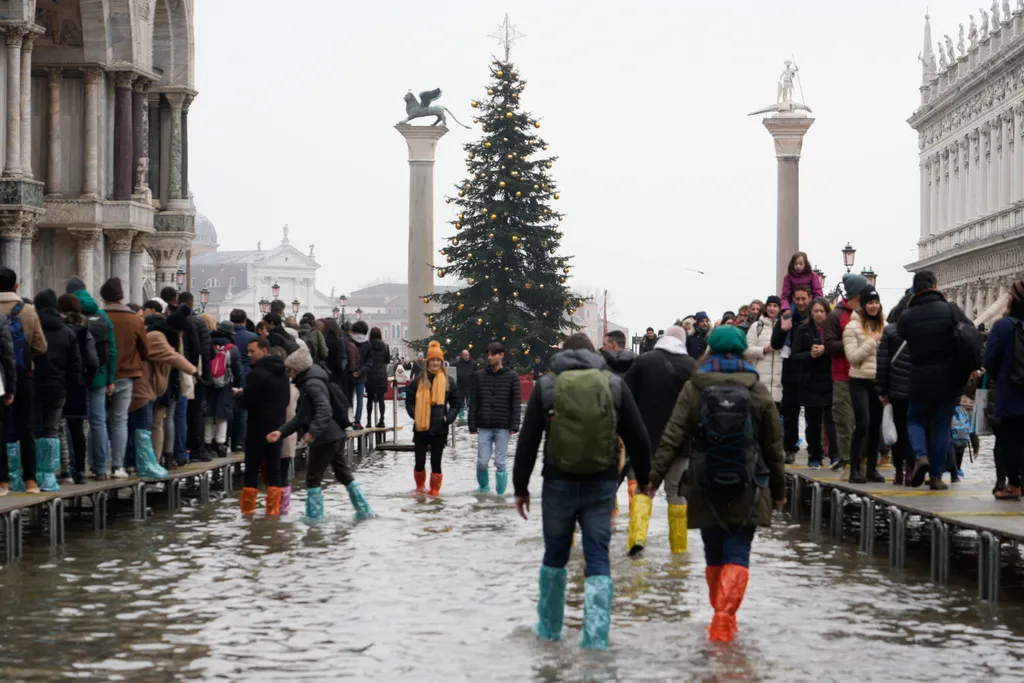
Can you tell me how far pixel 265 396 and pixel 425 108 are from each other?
41.9 metres

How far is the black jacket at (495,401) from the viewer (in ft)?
66.3

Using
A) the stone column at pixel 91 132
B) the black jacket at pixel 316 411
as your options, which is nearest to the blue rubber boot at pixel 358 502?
the black jacket at pixel 316 411

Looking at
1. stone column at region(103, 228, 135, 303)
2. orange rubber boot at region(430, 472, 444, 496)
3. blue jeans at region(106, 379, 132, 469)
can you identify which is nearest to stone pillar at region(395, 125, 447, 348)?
stone column at region(103, 228, 135, 303)

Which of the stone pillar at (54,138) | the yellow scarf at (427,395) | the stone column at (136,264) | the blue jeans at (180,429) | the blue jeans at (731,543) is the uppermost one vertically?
the stone pillar at (54,138)

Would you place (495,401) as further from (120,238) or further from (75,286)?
(120,238)

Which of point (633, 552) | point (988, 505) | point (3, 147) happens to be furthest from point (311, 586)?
point (3, 147)

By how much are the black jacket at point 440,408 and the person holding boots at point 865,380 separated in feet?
16.3

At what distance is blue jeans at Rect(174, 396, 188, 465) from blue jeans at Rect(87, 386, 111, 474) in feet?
7.32

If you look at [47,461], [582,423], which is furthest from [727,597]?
[47,461]

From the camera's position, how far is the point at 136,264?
33906 mm

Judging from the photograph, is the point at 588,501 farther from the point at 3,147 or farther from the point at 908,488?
the point at 3,147

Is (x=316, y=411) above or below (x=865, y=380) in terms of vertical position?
below

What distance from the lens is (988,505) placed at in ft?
47.2

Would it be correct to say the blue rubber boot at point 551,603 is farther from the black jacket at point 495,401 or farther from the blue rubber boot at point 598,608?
the black jacket at point 495,401
